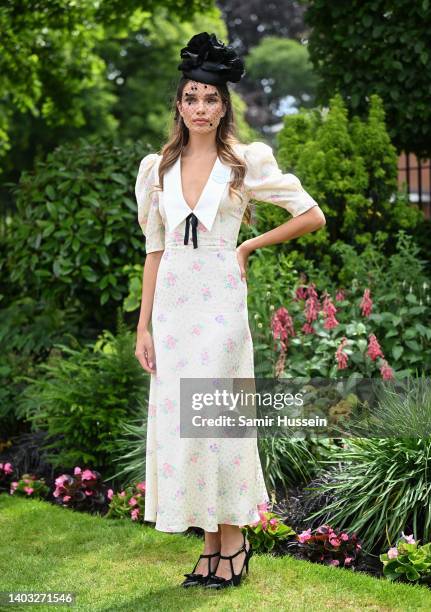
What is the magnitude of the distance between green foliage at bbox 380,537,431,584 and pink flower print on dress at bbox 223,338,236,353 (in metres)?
1.12

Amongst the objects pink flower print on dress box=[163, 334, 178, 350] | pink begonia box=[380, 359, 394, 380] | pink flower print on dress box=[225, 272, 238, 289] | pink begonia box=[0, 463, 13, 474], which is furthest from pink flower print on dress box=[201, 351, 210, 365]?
pink begonia box=[0, 463, 13, 474]

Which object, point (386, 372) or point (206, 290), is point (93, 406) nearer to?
point (386, 372)

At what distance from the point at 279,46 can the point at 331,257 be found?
3169cm

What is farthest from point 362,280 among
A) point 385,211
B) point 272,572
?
point 272,572

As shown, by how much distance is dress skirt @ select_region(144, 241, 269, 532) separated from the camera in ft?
11.3

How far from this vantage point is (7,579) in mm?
3852

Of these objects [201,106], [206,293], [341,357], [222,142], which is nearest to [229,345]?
[206,293]

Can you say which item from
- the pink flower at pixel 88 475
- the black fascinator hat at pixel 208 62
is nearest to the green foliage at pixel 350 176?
the pink flower at pixel 88 475

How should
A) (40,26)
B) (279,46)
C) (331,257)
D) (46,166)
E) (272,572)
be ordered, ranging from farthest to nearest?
(279,46) < (40,26) < (46,166) < (331,257) < (272,572)

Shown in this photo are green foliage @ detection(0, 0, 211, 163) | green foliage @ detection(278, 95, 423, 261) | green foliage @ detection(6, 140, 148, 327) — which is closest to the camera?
green foliage @ detection(278, 95, 423, 261)

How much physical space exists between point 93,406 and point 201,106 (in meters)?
2.38

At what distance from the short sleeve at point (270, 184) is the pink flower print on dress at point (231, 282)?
34 centimetres

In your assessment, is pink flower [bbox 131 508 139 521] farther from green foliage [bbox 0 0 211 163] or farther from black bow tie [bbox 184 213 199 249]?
green foliage [bbox 0 0 211 163]

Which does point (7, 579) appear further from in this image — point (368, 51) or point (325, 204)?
point (368, 51)
